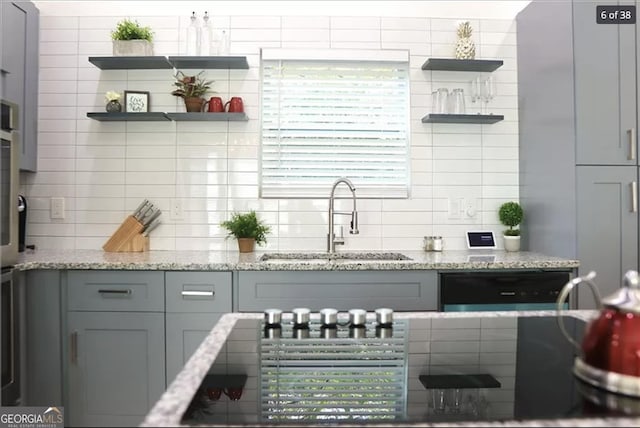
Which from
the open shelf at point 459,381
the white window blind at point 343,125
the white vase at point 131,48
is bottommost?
the open shelf at point 459,381

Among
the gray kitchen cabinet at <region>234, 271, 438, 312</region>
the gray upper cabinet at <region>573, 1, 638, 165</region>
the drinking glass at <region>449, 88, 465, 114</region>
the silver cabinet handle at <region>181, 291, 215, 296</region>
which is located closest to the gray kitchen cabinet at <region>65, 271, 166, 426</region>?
the silver cabinet handle at <region>181, 291, 215, 296</region>

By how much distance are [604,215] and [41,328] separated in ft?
8.85

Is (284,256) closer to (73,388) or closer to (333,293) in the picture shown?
(333,293)

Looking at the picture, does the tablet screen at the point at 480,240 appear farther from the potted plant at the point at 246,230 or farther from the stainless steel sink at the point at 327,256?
the potted plant at the point at 246,230

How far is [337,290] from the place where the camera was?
92.2 inches

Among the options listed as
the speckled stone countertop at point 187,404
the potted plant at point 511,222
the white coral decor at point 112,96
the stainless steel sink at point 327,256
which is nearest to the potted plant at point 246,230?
the stainless steel sink at point 327,256

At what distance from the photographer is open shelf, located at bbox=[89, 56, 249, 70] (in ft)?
9.12

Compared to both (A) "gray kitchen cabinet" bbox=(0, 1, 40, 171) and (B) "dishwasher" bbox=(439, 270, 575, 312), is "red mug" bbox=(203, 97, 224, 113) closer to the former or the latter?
(A) "gray kitchen cabinet" bbox=(0, 1, 40, 171)

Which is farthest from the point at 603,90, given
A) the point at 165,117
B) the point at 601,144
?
the point at 165,117

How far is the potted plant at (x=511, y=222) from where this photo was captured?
9.55 feet

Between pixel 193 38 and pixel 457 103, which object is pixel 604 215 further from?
pixel 193 38

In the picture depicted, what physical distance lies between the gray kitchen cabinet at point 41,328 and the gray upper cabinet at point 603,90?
255 cm

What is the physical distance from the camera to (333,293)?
2.34 metres

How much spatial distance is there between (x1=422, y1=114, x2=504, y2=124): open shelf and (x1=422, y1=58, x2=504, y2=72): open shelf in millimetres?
292
